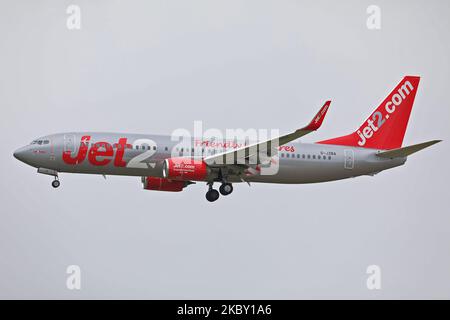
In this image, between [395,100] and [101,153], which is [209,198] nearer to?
[101,153]

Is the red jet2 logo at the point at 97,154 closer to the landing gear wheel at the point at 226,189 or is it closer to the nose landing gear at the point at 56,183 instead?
the nose landing gear at the point at 56,183

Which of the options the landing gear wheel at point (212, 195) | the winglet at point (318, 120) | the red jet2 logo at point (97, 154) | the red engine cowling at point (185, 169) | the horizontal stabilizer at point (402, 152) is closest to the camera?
the winglet at point (318, 120)

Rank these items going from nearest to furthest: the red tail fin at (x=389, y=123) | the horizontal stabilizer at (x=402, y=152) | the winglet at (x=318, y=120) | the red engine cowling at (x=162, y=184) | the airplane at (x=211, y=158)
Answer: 1. the winglet at (x=318, y=120)
2. the airplane at (x=211, y=158)
3. the horizontal stabilizer at (x=402, y=152)
4. the red engine cowling at (x=162, y=184)
5. the red tail fin at (x=389, y=123)

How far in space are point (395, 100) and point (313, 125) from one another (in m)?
18.9

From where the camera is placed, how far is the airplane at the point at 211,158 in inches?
2768

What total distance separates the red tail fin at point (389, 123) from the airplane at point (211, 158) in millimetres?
102

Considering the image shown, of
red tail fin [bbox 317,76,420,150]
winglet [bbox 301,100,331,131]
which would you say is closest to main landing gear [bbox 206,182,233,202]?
red tail fin [bbox 317,76,420,150]

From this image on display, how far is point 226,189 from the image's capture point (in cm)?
7275

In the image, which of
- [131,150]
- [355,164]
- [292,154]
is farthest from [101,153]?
[355,164]

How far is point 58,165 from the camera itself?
70.4 m

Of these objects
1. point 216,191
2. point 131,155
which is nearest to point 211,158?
point 216,191

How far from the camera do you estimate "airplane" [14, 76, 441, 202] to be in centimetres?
7031

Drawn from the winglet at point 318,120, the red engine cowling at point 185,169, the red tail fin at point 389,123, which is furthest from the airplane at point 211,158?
the winglet at point 318,120

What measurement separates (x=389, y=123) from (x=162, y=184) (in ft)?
56.8
